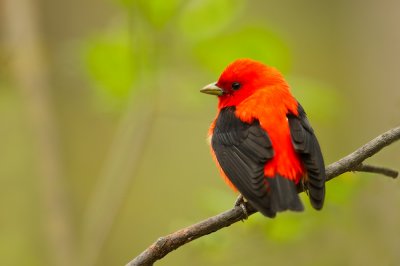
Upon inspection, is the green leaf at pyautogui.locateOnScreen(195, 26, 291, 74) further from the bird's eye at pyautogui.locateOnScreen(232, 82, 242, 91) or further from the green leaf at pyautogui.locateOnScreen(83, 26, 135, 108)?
the green leaf at pyautogui.locateOnScreen(83, 26, 135, 108)

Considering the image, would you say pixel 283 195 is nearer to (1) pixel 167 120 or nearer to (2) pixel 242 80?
(2) pixel 242 80

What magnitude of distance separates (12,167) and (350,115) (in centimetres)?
335

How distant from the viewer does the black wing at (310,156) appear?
3.66 m

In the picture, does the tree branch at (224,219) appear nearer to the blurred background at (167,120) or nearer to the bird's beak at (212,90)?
the blurred background at (167,120)

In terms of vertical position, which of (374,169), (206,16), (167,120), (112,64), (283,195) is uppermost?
(206,16)

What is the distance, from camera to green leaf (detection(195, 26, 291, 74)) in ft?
15.3

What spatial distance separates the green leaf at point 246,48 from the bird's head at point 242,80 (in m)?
0.07

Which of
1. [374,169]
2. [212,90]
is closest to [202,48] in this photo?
[212,90]

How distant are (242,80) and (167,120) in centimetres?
365

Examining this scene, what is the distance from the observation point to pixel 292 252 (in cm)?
474

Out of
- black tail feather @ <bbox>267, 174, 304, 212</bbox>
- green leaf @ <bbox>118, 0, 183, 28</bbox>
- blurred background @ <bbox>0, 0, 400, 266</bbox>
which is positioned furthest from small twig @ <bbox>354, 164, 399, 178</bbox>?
green leaf @ <bbox>118, 0, 183, 28</bbox>

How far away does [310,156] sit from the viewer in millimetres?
3857

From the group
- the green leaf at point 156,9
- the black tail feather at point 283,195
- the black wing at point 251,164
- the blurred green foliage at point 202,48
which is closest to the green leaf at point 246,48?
the blurred green foliage at point 202,48

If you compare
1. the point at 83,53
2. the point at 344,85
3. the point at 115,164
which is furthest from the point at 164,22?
the point at 344,85
